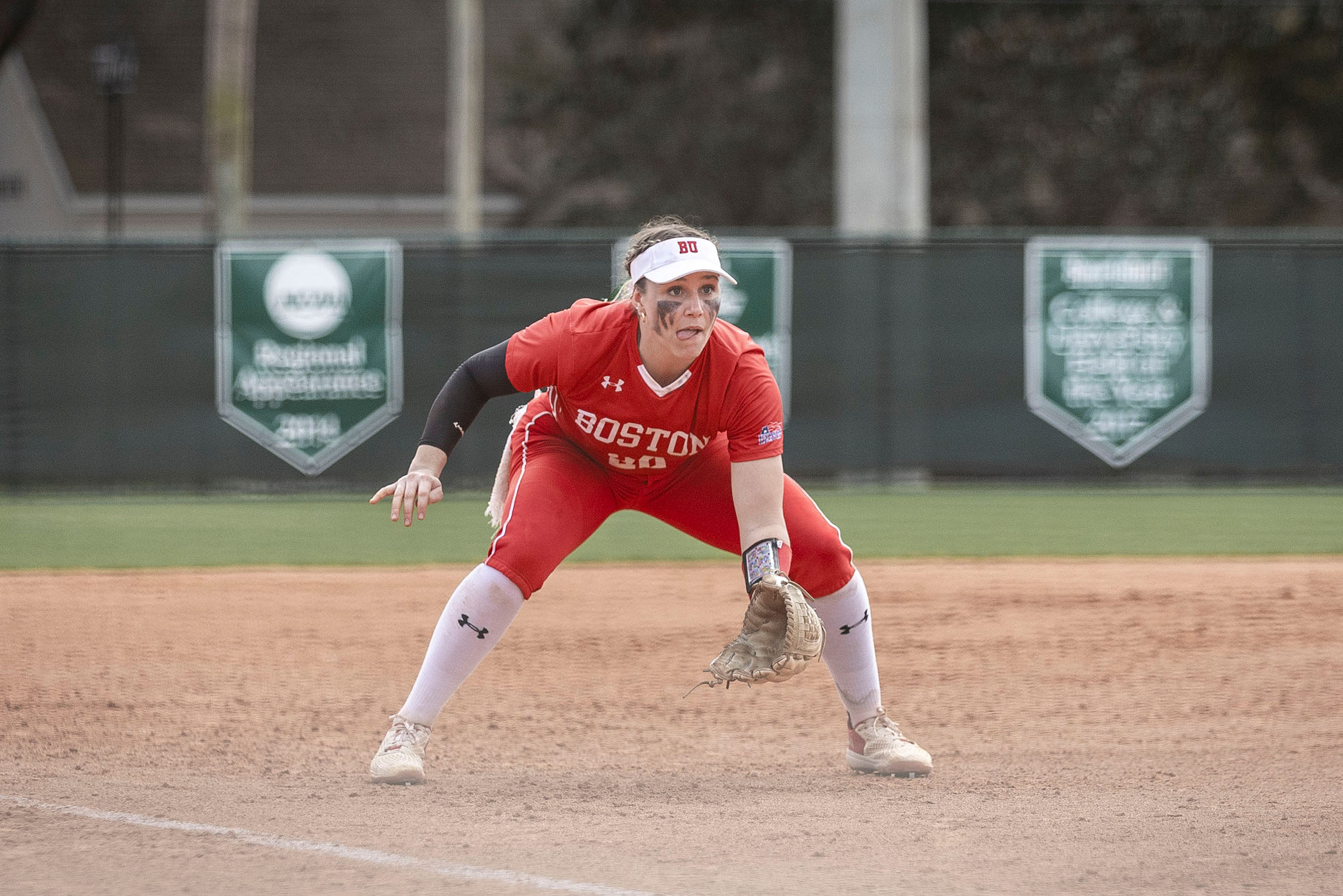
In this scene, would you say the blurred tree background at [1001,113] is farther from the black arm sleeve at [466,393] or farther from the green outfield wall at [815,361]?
the black arm sleeve at [466,393]

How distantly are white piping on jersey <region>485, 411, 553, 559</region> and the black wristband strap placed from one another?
701mm

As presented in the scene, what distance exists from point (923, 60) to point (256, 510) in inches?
600

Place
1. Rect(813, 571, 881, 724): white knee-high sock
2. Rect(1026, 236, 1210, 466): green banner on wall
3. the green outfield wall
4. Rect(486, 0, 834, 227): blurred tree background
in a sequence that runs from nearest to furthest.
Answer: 1. Rect(813, 571, 881, 724): white knee-high sock
2. the green outfield wall
3. Rect(1026, 236, 1210, 466): green banner on wall
4. Rect(486, 0, 834, 227): blurred tree background

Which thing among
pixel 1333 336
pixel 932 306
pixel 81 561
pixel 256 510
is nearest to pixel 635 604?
pixel 81 561

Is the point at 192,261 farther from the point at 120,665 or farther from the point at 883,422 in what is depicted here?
the point at 120,665

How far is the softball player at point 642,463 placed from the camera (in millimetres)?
4254

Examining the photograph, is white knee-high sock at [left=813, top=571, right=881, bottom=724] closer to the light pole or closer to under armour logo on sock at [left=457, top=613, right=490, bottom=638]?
under armour logo on sock at [left=457, top=613, right=490, bottom=638]

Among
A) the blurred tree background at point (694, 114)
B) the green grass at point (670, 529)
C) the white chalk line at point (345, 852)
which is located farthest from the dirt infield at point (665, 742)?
the blurred tree background at point (694, 114)

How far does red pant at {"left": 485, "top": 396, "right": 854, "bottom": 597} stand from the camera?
14.4 feet

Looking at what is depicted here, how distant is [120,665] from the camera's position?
6383 mm

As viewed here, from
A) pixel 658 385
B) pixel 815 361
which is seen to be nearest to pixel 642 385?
pixel 658 385

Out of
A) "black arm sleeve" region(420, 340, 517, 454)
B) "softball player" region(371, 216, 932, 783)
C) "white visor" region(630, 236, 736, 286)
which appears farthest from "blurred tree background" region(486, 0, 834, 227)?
"white visor" region(630, 236, 736, 286)

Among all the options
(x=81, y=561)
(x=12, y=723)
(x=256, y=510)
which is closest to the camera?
(x=12, y=723)

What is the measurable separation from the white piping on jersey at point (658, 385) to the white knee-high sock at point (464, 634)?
679 mm
